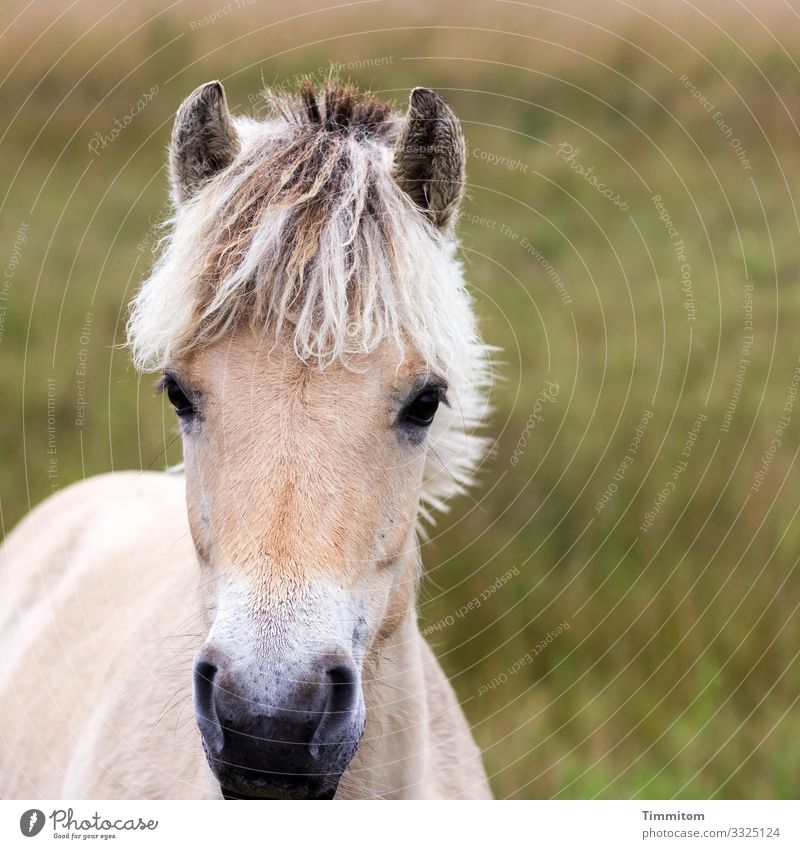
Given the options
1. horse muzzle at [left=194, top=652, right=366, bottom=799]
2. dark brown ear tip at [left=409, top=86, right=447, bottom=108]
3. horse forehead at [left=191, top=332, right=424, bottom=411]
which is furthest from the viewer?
dark brown ear tip at [left=409, top=86, right=447, bottom=108]

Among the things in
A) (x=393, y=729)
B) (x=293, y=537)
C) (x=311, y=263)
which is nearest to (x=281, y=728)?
(x=293, y=537)

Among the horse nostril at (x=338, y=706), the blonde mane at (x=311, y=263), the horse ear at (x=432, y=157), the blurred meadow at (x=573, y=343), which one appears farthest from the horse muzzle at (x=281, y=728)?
the blurred meadow at (x=573, y=343)

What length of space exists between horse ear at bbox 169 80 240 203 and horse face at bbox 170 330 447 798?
0.55 metres

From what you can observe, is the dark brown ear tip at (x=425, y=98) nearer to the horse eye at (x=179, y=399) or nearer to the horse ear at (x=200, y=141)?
the horse ear at (x=200, y=141)

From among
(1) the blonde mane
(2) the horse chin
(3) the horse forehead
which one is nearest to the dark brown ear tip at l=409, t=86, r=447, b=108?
(1) the blonde mane

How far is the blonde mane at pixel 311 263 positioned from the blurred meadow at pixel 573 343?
0.76 meters

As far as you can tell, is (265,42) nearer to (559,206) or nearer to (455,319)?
(559,206)

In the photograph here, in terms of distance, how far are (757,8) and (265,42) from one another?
3.71 m

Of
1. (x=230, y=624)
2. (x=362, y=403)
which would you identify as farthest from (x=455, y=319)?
(x=230, y=624)

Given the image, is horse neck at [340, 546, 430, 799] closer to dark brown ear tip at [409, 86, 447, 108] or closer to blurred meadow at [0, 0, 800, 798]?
dark brown ear tip at [409, 86, 447, 108]

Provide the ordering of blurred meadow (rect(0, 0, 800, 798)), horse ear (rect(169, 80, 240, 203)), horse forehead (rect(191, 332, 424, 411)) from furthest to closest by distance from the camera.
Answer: blurred meadow (rect(0, 0, 800, 798)) → horse ear (rect(169, 80, 240, 203)) → horse forehead (rect(191, 332, 424, 411))

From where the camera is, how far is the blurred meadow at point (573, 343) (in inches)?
173

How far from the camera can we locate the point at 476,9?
6449 millimetres

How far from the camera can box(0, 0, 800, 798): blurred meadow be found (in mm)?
4395
